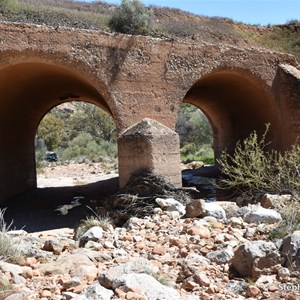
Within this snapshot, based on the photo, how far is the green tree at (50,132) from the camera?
33.1 metres

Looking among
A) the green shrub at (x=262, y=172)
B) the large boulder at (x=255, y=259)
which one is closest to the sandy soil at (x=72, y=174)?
the green shrub at (x=262, y=172)

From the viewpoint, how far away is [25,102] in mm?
11875

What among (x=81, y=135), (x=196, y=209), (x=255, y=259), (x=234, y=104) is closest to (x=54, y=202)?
(x=234, y=104)

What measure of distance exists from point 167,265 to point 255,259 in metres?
0.99

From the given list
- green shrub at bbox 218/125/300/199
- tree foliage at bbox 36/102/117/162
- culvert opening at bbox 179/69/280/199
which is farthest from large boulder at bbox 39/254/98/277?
tree foliage at bbox 36/102/117/162

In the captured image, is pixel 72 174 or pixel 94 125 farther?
pixel 94 125

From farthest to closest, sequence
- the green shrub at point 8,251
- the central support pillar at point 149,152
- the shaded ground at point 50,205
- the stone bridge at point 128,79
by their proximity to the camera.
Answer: the shaded ground at point 50,205 < the stone bridge at point 128,79 < the central support pillar at point 149,152 < the green shrub at point 8,251

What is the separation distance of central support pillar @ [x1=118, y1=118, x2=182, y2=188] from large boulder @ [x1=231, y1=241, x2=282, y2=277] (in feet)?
11.8

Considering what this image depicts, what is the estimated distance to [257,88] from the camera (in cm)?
1102

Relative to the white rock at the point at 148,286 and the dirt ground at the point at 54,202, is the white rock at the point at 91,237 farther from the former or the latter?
the dirt ground at the point at 54,202

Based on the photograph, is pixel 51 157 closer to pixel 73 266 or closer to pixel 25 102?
pixel 25 102

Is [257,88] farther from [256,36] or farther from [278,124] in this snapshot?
[256,36]

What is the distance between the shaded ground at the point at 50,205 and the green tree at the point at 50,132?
18497 millimetres

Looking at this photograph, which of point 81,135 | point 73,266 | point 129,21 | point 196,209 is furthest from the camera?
point 81,135
